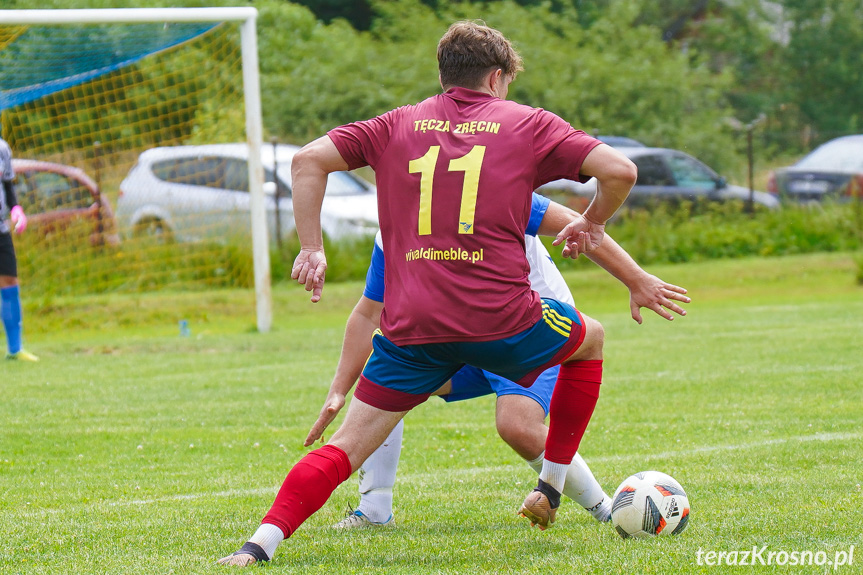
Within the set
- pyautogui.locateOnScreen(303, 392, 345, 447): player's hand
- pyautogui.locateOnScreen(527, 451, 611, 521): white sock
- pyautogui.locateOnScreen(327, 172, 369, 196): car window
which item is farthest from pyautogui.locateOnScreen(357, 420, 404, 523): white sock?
pyautogui.locateOnScreen(327, 172, 369, 196): car window

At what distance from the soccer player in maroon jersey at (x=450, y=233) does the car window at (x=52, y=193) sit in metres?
11.4

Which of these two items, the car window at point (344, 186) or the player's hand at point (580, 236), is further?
the car window at point (344, 186)

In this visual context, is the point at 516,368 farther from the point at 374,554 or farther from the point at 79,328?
the point at 79,328

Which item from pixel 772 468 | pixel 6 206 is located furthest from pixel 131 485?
pixel 6 206

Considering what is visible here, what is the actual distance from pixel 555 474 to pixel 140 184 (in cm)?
1216

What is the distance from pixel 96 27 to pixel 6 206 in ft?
14.5

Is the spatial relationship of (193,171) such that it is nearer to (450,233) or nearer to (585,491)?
(585,491)

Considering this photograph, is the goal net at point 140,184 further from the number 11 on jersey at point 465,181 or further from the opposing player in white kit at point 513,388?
the number 11 on jersey at point 465,181

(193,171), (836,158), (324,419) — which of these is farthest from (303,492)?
(836,158)

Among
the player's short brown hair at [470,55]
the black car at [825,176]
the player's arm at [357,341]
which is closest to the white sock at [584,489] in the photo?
the player's arm at [357,341]

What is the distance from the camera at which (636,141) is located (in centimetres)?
2084

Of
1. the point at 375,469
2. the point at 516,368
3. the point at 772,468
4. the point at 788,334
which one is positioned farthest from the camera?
the point at 788,334

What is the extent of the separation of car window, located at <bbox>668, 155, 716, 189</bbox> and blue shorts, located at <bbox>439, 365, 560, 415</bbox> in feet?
48.7

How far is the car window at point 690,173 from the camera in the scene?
18.7 m
